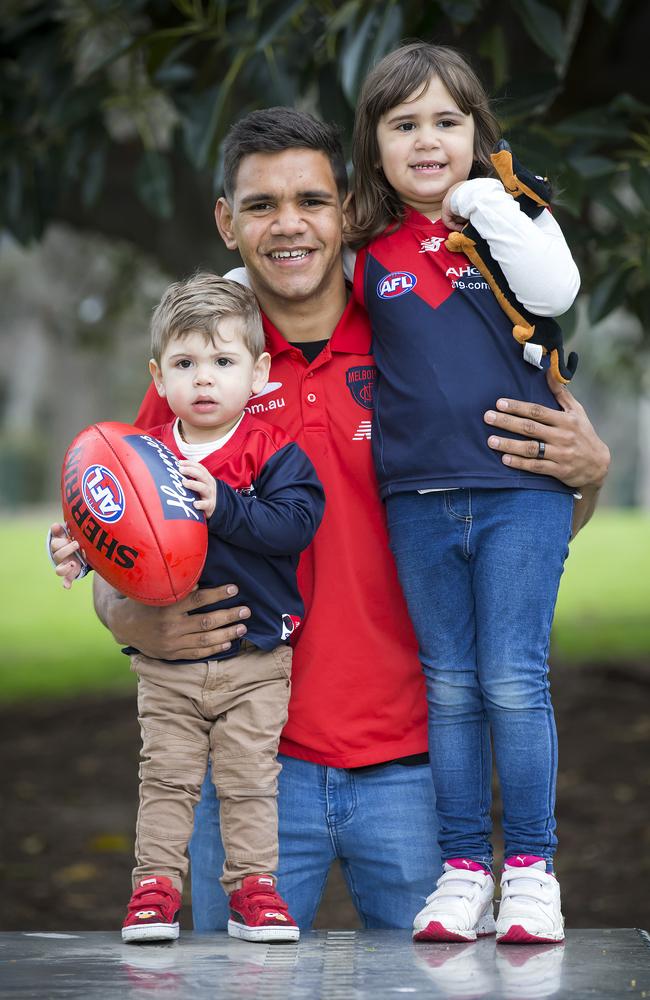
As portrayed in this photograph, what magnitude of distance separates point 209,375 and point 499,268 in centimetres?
63

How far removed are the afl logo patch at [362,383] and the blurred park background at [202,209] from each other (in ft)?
2.70

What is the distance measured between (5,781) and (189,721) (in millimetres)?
5659

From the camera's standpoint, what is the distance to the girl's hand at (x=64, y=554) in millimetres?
2775

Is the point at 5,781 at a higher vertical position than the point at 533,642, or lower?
lower

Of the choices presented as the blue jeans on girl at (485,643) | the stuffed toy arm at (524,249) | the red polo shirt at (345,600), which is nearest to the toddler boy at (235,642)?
the red polo shirt at (345,600)

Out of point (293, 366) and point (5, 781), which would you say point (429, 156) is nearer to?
point (293, 366)

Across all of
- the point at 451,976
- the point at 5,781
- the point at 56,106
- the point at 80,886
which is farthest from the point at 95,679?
the point at 451,976

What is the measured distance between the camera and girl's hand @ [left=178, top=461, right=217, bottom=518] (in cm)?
266

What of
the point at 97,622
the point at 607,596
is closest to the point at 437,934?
the point at 97,622

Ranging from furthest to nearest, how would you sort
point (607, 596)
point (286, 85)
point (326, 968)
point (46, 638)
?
point (607, 596) < point (46, 638) < point (286, 85) < point (326, 968)

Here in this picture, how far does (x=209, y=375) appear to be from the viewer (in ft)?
9.04

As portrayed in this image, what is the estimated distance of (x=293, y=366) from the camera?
3029 mm

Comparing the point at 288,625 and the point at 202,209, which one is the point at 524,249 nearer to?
the point at 288,625

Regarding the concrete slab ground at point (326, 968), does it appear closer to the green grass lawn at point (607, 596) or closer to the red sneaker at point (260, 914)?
the red sneaker at point (260, 914)
